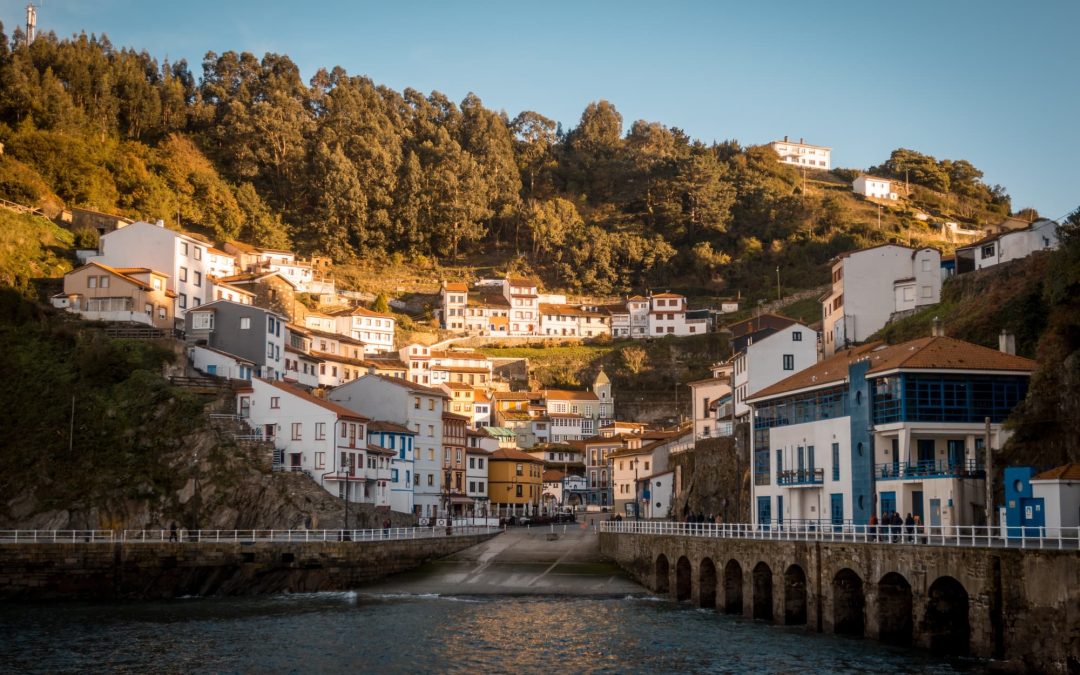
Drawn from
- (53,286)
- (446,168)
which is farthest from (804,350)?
(446,168)

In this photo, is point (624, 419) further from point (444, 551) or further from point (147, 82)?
point (147, 82)

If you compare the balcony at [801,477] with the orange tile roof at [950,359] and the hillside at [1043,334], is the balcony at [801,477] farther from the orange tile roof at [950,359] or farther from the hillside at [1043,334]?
the hillside at [1043,334]

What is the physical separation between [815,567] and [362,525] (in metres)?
37.1

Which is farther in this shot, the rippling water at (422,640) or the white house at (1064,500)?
the rippling water at (422,640)

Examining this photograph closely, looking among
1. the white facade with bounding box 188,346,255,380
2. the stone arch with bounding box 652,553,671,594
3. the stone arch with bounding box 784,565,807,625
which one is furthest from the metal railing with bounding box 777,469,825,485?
the white facade with bounding box 188,346,255,380

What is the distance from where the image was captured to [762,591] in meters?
46.2

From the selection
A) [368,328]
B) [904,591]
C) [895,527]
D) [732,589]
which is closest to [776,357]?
[732,589]

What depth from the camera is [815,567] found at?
40.7m

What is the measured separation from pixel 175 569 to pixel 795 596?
107 ft

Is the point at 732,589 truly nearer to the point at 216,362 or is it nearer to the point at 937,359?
the point at 937,359

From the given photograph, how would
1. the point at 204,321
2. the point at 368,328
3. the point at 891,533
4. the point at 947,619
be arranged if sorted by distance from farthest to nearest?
the point at 368,328 → the point at 204,321 → the point at 891,533 → the point at 947,619

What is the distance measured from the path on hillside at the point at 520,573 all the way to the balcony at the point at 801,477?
9108 millimetres

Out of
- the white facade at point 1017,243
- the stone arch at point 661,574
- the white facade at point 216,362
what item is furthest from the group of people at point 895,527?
the white facade at point 216,362

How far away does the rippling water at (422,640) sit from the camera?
119 ft
